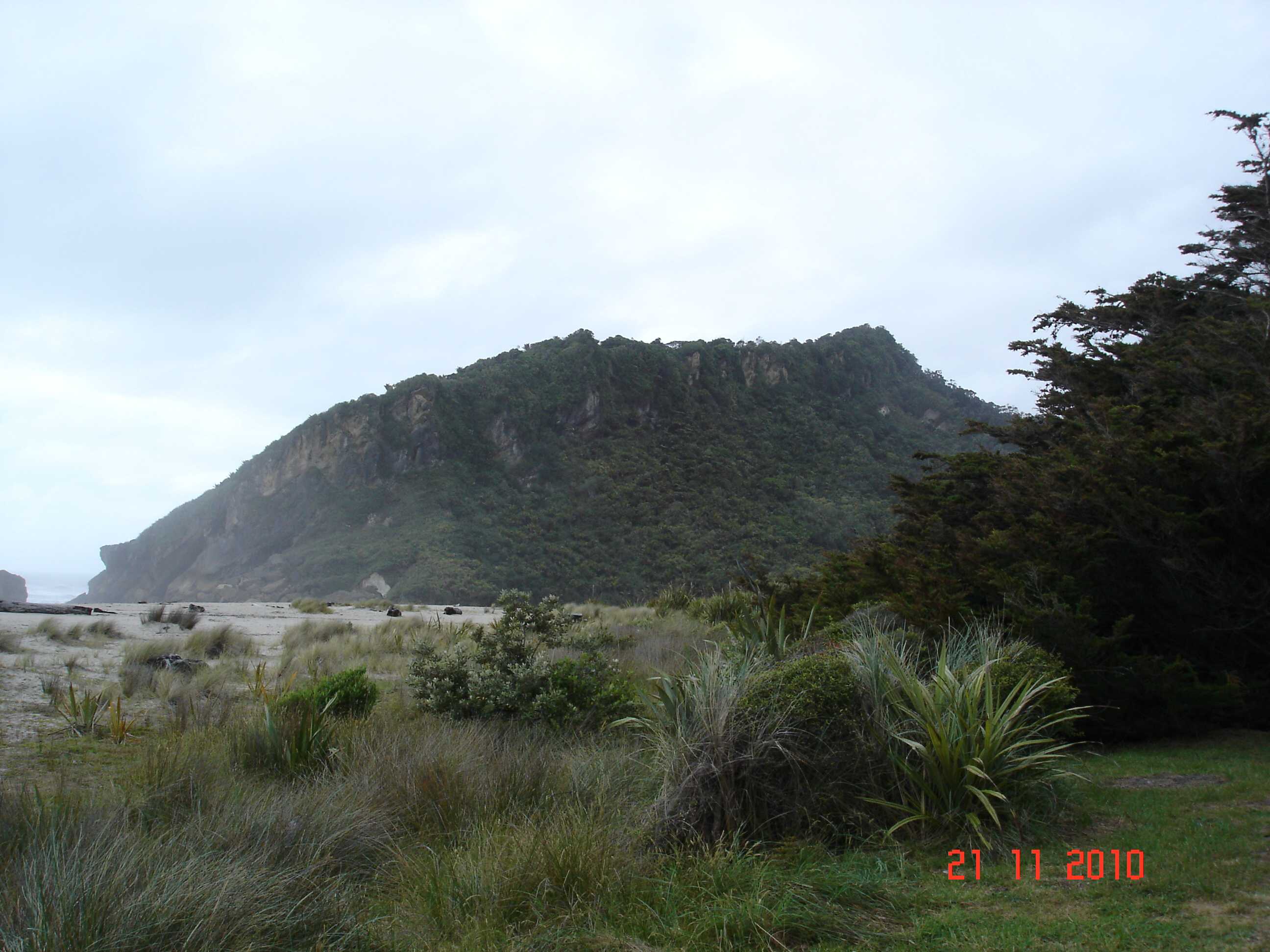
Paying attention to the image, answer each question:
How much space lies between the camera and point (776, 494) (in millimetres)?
54875

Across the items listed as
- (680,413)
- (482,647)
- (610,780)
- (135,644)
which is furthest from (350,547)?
(610,780)

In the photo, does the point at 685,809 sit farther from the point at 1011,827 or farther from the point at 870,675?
the point at 1011,827

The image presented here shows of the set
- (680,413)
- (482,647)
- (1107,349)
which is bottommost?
(482,647)

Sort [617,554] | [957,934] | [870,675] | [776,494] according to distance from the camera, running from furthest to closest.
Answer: [776,494] → [617,554] → [870,675] → [957,934]

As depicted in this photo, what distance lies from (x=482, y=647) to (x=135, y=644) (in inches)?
313

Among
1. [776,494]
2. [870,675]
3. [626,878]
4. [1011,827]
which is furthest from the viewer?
[776,494]

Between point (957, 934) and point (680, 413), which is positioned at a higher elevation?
point (680, 413)

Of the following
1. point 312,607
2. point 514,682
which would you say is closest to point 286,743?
point 514,682

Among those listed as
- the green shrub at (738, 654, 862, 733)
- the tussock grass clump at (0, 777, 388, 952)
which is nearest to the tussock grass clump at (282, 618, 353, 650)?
the tussock grass clump at (0, 777, 388, 952)

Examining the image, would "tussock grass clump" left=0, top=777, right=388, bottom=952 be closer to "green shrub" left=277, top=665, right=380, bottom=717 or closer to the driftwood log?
"green shrub" left=277, top=665, right=380, bottom=717

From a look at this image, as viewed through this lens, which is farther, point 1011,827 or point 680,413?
point 680,413

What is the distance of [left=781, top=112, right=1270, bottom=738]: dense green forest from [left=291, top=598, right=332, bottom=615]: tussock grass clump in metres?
23.7
